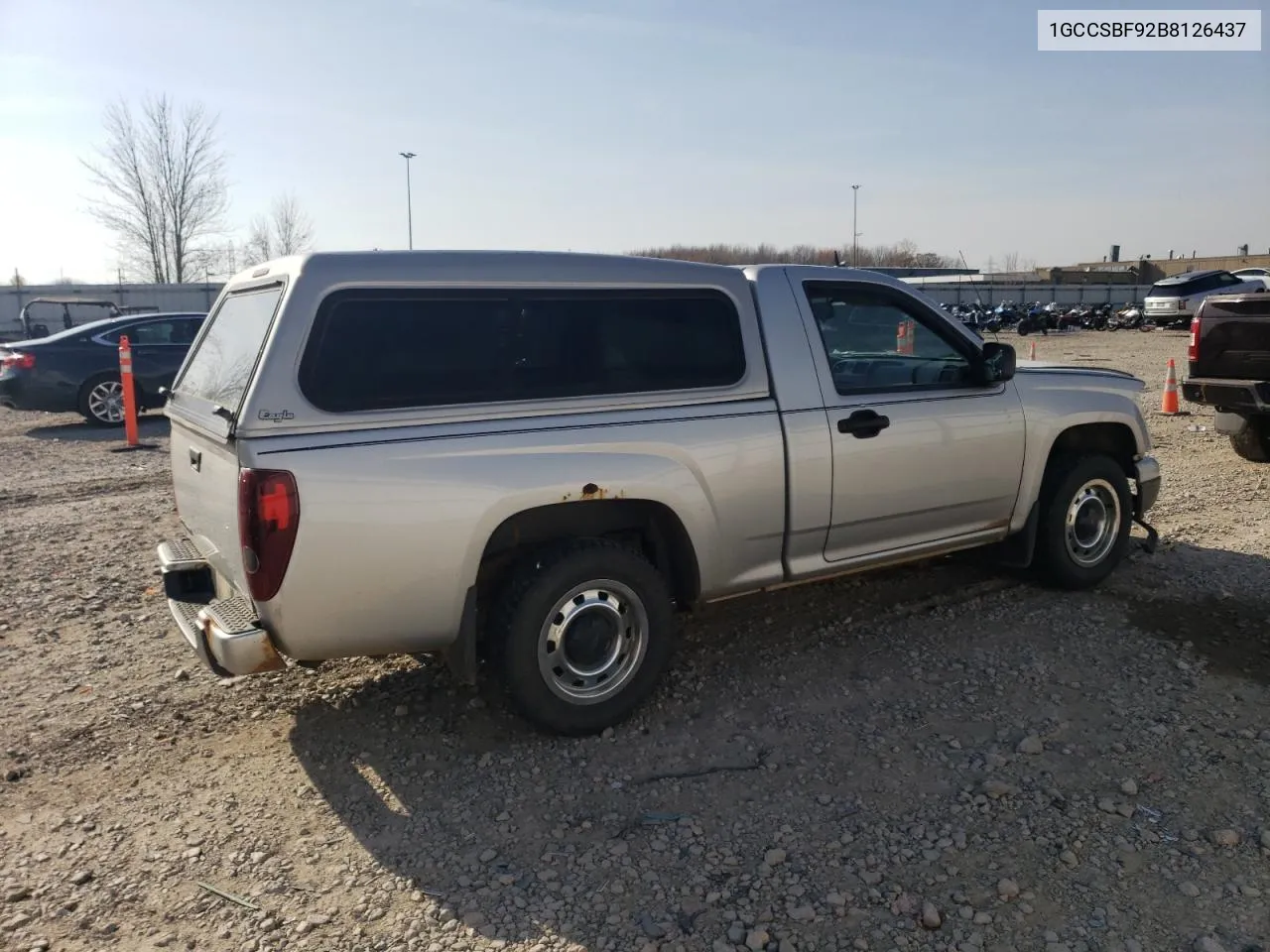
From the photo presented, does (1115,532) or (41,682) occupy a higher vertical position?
(1115,532)

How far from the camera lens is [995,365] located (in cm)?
496

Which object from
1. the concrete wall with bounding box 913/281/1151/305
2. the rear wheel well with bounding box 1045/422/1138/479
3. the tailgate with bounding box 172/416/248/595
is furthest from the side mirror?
the concrete wall with bounding box 913/281/1151/305

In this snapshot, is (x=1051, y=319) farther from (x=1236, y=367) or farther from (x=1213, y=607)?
(x=1213, y=607)

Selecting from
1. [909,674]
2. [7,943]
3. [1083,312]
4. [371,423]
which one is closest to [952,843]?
[909,674]

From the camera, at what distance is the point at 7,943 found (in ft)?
9.23

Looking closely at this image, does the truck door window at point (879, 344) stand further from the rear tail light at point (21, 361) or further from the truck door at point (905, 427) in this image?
the rear tail light at point (21, 361)

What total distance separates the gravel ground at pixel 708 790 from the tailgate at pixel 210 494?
0.81m

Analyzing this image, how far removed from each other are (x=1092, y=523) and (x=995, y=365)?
52.1 inches

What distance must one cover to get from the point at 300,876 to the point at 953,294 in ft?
170

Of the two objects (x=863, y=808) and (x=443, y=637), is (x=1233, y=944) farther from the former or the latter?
(x=443, y=637)

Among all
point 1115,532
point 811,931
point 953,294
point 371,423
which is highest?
point 953,294

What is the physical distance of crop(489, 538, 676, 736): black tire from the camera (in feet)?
12.3

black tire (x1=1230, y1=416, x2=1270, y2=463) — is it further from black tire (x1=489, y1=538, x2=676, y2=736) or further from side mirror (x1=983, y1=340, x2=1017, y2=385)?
black tire (x1=489, y1=538, x2=676, y2=736)

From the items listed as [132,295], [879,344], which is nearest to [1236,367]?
[879,344]
